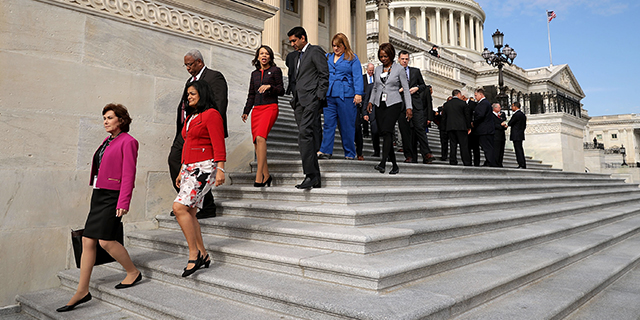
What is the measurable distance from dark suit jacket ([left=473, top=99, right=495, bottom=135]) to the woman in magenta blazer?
8.90 meters

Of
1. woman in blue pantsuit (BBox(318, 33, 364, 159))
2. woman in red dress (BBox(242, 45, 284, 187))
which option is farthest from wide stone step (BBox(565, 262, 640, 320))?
woman in blue pantsuit (BBox(318, 33, 364, 159))

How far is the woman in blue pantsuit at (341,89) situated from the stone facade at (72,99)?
5.50ft

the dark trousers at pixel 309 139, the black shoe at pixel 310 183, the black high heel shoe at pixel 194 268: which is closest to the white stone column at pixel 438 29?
the dark trousers at pixel 309 139

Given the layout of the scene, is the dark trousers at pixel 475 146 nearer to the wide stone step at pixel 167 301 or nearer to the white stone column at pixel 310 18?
the wide stone step at pixel 167 301

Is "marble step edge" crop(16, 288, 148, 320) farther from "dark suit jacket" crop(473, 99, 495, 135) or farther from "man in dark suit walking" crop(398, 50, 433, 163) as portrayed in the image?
"dark suit jacket" crop(473, 99, 495, 135)

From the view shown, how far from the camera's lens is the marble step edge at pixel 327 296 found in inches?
107

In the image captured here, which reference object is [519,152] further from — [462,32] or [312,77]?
[462,32]

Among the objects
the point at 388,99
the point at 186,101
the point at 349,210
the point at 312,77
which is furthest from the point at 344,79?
the point at 349,210

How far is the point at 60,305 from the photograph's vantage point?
12.7 ft

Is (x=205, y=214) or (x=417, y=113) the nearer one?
(x=205, y=214)

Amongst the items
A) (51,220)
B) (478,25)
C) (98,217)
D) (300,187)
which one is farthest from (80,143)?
(478,25)

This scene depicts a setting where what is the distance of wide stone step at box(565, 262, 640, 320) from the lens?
3.43 meters

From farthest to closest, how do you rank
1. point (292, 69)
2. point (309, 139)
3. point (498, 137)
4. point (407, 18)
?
point (407, 18) < point (498, 137) < point (292, 69) < point (309, 139)

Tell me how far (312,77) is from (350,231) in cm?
236
